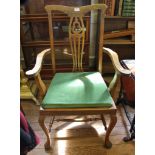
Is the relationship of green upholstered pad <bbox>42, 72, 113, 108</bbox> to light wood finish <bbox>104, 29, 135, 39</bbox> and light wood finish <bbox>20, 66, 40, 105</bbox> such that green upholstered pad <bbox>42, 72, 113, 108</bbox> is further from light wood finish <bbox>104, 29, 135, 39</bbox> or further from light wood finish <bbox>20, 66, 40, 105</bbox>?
light wood finish <bbox>104, 29, 135, 39</bbox>

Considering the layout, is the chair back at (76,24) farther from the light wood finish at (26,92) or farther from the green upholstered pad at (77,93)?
the light wood finish at (26,92)

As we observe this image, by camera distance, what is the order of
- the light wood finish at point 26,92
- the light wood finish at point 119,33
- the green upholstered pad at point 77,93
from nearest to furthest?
the green upholstered pad at point 77,93 < the light wood finish at point 26,92 < the light wood finish at point 119,33

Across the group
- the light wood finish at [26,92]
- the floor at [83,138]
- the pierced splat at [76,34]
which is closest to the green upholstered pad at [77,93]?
the pierced splat at [76,34]

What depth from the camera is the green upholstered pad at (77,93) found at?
3.84 feet

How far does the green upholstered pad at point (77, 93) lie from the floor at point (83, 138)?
450 millimetres

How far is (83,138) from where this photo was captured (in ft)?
5.01

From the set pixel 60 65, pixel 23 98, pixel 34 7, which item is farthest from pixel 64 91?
pixel 34 7

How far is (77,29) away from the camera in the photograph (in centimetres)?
146

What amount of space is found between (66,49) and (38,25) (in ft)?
1.41

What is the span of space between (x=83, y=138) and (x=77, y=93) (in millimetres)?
493

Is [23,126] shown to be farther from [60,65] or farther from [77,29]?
[60,65]

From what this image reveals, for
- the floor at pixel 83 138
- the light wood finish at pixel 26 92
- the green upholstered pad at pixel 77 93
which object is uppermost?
the green upholstered pad at pixel 77 93

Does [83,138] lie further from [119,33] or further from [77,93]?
[119,33]

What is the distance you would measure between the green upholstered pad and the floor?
450 millimetres
